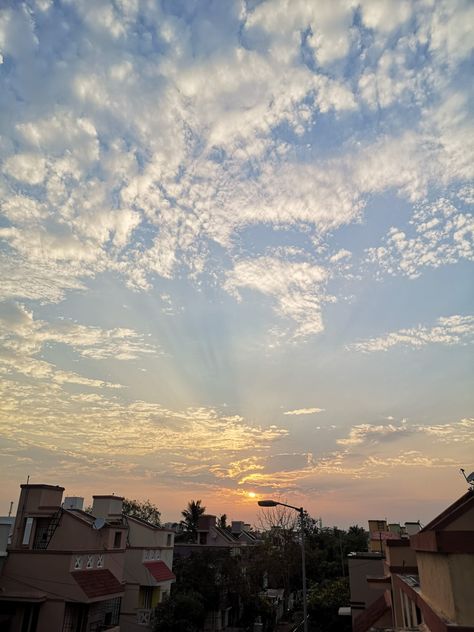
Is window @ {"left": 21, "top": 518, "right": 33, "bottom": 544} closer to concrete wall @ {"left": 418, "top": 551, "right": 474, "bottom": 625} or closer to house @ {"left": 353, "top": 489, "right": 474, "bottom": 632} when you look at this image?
house @ {"left": 353, "top": 489, "right": 474, "bottom": 632}

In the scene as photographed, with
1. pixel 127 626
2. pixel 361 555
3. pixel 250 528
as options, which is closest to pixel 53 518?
pixel 127 626

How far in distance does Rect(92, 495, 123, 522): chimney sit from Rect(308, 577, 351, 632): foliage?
1556cm

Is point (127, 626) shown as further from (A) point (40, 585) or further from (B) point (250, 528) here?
(B) point (250, 528)

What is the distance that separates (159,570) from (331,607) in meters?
12.9

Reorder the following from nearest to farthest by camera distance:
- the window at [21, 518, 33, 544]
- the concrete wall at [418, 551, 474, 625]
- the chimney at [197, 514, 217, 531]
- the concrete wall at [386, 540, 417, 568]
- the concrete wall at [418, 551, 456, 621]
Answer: the concrete wall at [418, 551, 474, 625]
the concrete wall at [418, 551, 456, 621]
the concrete wall at [386, 540, 417, 568]
the window at [21, 518, 33, 544]
the chimney at [197, 514, 217, 531]

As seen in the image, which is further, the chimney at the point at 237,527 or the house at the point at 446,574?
the chimney at the point at 237,527

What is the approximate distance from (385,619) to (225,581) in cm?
3036

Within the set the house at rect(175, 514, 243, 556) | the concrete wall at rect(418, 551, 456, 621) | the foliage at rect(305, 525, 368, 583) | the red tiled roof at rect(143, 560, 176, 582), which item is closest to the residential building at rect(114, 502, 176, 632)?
the red tiled roof at rect(143, 560, 176, 582)

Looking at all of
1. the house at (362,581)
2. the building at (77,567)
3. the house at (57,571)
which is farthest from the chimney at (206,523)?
the house at (362,581)

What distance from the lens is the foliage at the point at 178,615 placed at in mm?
29467

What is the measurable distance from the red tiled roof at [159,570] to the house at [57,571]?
547cm

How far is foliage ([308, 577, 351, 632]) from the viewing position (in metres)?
32.0

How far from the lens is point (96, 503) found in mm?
33938

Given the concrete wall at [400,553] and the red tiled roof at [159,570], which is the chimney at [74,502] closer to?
the red tiled roof at [159,570]
